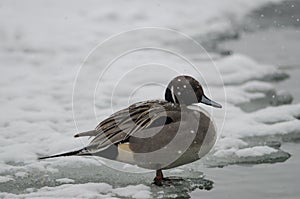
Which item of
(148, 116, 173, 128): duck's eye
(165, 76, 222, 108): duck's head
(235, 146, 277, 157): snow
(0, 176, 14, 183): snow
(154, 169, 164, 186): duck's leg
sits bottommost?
(154, 169, 164, 186): duck's leg

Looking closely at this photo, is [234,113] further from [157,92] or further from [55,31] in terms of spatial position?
[55,31]

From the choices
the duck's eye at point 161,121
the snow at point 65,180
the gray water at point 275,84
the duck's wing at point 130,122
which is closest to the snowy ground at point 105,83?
the snow at point 65,180

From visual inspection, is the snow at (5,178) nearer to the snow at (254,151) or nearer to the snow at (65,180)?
the snow at (65,180)

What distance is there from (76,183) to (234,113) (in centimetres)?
184

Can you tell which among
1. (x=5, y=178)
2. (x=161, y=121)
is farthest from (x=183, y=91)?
(x=5, y=178)

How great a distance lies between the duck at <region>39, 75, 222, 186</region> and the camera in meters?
4.57

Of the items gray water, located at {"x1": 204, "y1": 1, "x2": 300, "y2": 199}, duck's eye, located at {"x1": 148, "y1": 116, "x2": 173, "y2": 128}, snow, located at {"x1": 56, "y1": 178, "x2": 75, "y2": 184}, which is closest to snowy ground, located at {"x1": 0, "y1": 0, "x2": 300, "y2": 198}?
snow, located at {"x1": 56, "y1": 178, "x2": 75, "y2": 184}

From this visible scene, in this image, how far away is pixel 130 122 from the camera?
4.68 m

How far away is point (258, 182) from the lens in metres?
4.63

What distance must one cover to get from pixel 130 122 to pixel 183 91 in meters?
0.43

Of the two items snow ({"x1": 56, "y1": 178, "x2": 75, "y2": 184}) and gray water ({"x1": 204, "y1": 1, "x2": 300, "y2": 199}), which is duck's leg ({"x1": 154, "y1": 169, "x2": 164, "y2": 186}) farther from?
snow ({"x1": 56, "y1": 178, "x2": 75, "y2": 184})

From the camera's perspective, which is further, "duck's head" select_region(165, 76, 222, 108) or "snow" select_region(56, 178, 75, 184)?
"duck's head" select_region(165, 76, 222, 108)

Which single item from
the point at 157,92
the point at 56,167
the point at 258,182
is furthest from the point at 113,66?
the point at 258,182

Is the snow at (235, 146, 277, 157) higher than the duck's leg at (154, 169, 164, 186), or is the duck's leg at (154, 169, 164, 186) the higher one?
the snow at (235, 146, 277, 157)
